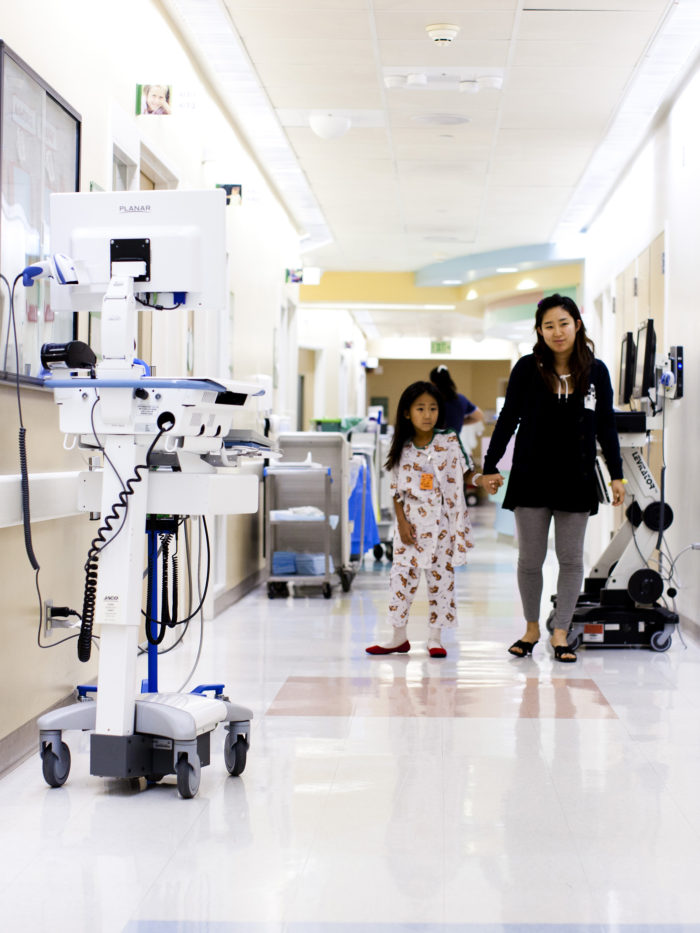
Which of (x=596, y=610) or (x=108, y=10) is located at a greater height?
(x=108, y=10)

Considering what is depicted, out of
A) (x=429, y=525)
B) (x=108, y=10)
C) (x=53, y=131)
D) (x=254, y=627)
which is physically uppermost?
(x=108, y=10)

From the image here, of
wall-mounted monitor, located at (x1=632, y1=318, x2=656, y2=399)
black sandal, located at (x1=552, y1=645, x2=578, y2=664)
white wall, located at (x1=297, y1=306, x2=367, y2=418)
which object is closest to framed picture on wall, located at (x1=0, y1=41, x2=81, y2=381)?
black sandal, located at (x1=552, y1=645, x2=578, y2=664)

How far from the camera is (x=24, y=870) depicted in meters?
2.39

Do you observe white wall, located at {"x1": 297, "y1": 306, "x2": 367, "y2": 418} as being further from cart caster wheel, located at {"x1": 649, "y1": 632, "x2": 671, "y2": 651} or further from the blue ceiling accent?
cart caster wheel, located at {"x1": 649, "y1": 632, "x2": 671, "y2": 651}

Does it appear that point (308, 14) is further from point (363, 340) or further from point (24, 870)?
point (363, 340)

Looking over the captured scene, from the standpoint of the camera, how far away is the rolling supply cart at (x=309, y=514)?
23.2 feet

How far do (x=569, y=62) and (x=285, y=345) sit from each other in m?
4.87

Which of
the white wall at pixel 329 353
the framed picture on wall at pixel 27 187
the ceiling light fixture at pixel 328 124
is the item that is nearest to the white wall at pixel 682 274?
the ceiling light fixture at pixel 328 124

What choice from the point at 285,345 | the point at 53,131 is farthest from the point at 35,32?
the point at 285,345

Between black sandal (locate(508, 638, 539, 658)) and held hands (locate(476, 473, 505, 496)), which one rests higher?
held hands (locate(476, 473, 505, 496))

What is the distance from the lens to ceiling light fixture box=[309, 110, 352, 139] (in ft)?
22.9

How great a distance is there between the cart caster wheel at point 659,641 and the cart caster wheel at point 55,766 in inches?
122

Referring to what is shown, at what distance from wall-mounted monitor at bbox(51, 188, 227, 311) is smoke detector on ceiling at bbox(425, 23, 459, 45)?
2664 millimetres

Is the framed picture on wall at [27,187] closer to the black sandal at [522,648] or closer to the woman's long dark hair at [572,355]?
the woman's long dark hair at [572,355]
